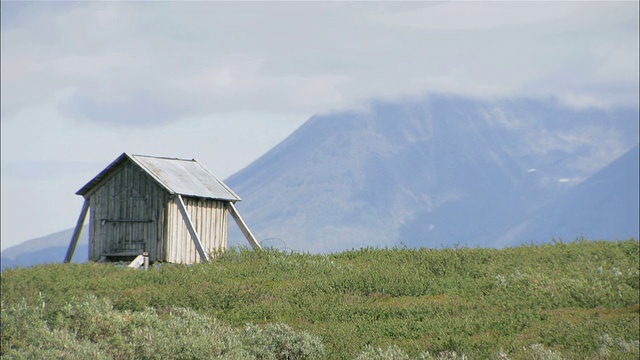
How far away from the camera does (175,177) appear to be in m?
34.0

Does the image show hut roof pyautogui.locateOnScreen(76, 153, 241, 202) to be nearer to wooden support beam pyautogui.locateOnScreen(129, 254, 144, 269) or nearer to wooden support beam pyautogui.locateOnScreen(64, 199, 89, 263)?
wooden support beam pyautogui.locateOnScreen(64, 199, 89, 263)

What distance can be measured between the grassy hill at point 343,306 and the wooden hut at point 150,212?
1677mm

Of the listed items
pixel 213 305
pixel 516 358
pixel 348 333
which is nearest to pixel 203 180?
pixel 213 305

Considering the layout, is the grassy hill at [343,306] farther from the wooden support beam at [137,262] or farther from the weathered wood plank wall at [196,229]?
the weathered wood plank wall at [196,229]

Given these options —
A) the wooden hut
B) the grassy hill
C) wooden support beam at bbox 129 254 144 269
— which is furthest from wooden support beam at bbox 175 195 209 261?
wooden support beam at bbox 129 254 144 269

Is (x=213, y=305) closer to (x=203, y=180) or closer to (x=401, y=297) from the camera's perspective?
(x=401, y=297)

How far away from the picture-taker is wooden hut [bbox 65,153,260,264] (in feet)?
108

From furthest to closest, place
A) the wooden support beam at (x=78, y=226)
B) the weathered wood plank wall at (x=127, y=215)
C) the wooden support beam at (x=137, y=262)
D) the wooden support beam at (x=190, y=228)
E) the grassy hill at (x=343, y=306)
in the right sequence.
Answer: the wooden support beam at (x=78, y=226) < the weathered wood plank wall at (x=127, y=215) < the wooden support beam at (x=190, y=228) < the wooden support beam at (x=137, y=262) < the grassy hill at (x=343, y=306)

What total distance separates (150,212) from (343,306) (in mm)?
11743

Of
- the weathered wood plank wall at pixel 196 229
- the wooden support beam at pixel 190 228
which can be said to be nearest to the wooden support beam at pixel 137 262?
the weathered wood plank wall at pixel 196 229

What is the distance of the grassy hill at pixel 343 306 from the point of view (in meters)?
18.6

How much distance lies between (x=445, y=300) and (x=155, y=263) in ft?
39.6

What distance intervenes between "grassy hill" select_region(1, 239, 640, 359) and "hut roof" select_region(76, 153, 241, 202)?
2.96 metres

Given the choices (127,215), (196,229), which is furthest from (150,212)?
(196,229)
